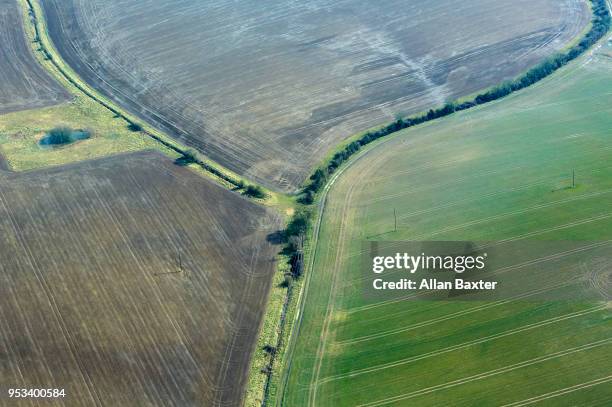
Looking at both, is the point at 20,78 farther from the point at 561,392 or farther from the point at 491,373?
the point at 561,392

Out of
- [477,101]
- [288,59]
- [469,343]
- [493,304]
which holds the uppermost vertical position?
[288,59]

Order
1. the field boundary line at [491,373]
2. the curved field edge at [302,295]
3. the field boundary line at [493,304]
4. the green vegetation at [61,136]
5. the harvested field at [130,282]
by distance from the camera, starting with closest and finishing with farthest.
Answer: the field boundary line at [491,373]
the curved field edge at [302,295]
the harvested field at [130,282]
the field boundary line at [493,304]
the green vegetation at [61,136]

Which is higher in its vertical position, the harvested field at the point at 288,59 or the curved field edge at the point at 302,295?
the harvested field at the point at 288,59

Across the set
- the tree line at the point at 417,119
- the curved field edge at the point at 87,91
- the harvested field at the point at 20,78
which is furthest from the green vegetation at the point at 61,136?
the tree line at the point at 417,119

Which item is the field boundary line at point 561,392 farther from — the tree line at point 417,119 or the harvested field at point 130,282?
the tree line at point 417,119

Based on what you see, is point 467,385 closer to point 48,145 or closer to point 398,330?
point 398,330

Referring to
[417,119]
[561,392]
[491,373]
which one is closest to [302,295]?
[491,373]

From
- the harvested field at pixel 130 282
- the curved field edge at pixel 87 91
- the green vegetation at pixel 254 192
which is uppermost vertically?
the curved field edge at pixel 87 91
